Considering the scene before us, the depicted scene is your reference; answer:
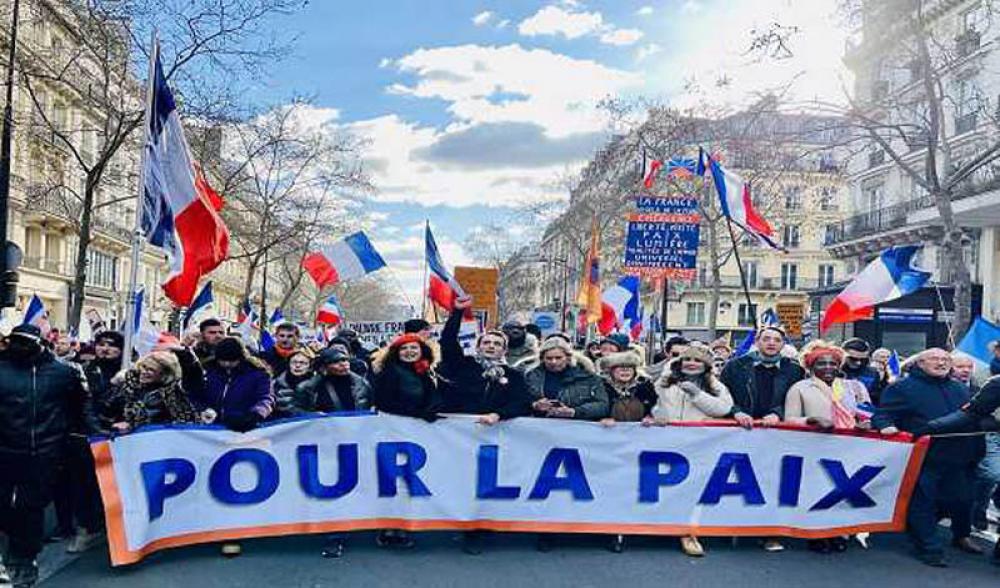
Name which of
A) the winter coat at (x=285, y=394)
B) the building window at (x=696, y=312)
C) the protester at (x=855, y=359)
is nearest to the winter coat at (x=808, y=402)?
the protester at (x=855, y=359)

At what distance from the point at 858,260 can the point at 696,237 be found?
2966 centimetres

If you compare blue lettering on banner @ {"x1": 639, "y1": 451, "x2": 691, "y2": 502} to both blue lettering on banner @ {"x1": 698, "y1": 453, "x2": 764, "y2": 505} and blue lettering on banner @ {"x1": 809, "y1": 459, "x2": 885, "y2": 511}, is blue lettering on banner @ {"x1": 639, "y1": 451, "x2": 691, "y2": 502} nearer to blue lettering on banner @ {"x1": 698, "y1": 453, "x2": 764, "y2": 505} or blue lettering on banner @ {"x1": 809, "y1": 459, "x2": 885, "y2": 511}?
blue lettering on banner @ {"x1": 698, "y1": 453, "x2": 764, "y2": 505}

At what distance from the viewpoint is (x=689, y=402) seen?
7133 mm

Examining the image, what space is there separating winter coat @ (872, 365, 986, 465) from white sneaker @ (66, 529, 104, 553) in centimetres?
596

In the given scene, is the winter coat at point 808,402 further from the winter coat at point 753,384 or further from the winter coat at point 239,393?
the winter coat at point 239,393

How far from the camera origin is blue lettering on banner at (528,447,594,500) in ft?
22.6

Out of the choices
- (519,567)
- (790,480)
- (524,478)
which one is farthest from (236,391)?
(790,480)

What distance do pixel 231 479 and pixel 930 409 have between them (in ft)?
17.3

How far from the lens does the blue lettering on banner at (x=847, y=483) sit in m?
7.04

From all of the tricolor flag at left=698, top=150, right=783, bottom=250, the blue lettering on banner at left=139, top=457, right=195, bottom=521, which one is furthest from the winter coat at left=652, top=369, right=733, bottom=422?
the tricolor flag at left=698, top=150, right=783, bottom=250

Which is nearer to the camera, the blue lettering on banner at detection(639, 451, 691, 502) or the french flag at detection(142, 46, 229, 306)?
the blue lettering on banner at detection(639, 451, 691, 502)

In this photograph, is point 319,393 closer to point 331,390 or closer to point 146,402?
point 331,390

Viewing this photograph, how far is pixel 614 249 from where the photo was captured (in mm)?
46375

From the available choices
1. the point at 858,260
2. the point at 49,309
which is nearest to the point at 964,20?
the point at 858,260
